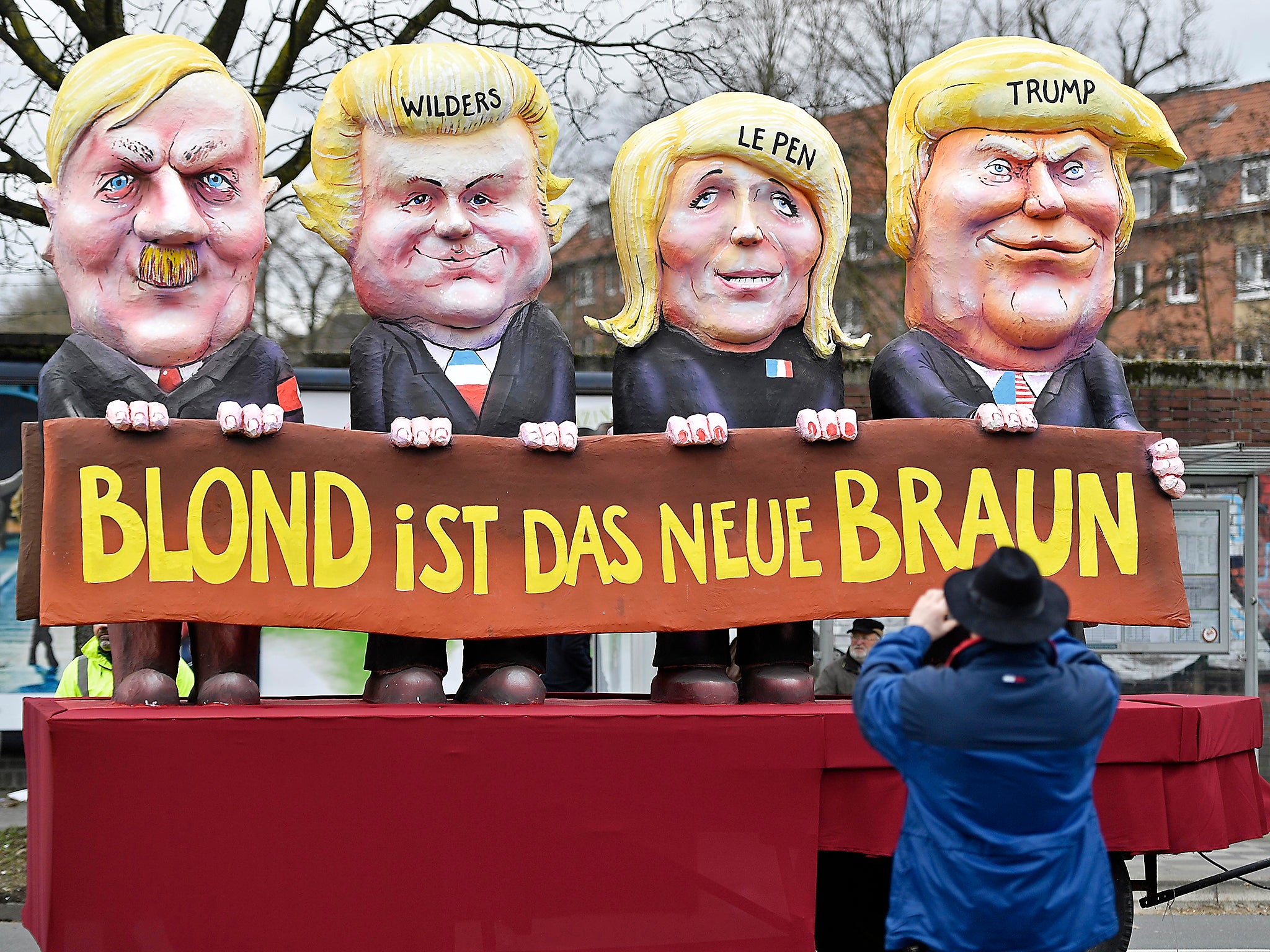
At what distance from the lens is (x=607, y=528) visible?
3514 mm

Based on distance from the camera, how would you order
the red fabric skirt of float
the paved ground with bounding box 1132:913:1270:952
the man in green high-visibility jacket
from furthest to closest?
the paved ground with bounding box 1132:913:1270:952
the man in green high-visibility jacket
the red fabric skirt of float

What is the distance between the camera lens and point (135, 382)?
143 inches

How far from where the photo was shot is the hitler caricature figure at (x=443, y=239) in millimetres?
3766

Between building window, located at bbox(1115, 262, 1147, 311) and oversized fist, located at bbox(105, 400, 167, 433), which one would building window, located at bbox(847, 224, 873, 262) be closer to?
building window, located at bbox(1115, 262, 1147, 311)

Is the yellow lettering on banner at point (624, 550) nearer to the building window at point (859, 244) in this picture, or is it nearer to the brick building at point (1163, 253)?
the brick building at point (1163, 253)

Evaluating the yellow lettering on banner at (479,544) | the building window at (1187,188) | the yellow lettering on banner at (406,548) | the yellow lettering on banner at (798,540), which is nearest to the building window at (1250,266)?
the building window at (1187,188)

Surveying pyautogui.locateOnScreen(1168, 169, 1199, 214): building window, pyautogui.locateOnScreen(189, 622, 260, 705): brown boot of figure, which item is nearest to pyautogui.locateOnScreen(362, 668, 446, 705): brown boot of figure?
pyautogui.locateOnScreen(189, 622, 260, 705): brown boot of figure

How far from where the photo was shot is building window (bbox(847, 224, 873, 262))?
1331 cm

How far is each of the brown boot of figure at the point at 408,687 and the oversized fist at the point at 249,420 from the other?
2.42 ft

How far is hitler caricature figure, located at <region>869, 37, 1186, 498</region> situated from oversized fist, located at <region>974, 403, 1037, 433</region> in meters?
0.23

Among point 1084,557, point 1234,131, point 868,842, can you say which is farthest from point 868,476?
point 1234,131

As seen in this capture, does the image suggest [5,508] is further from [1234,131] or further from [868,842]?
[1234,131]

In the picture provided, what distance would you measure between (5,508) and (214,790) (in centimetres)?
575

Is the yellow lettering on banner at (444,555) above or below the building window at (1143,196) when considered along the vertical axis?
below
